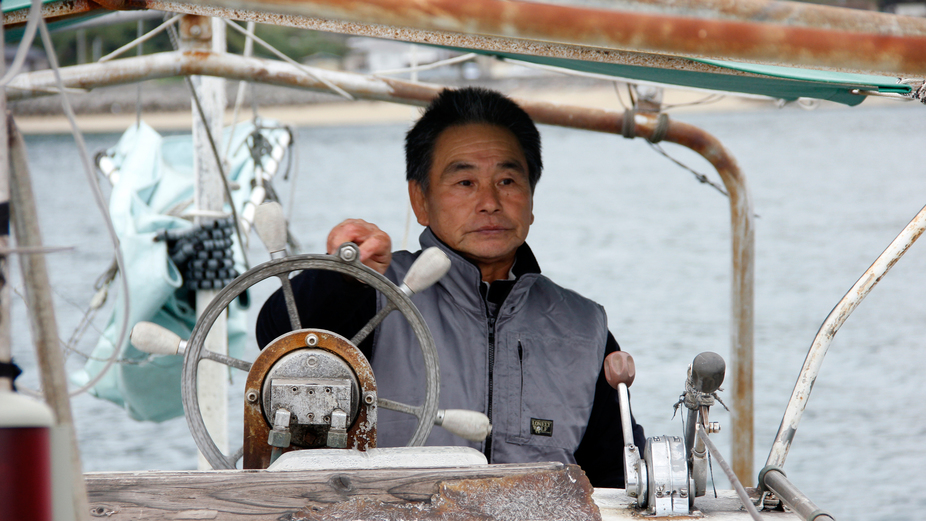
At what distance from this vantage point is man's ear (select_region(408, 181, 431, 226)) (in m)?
1.97

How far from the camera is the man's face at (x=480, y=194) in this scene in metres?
1.85

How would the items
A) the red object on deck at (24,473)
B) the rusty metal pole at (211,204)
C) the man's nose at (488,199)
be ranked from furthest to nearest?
the rusty metal pole at (211,204), the man's nose at (488,199), the red object on deck at (24,473)

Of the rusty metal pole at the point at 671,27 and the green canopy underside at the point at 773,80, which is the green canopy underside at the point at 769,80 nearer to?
the green canopy underside at the point at 773,80

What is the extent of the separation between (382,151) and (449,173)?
31303 mm

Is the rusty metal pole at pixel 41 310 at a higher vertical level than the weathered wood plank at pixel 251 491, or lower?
higher

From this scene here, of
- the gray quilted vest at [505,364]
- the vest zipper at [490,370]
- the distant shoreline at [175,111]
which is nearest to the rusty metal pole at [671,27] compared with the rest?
the gray quilted vest at [505,364]

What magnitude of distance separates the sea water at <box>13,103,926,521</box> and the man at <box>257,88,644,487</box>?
73cm

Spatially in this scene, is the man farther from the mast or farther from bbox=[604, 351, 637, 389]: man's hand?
the mast

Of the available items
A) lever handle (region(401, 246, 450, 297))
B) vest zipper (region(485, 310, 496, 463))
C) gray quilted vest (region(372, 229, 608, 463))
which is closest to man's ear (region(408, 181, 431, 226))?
gray quilted vest (region(372, 229, 608, 463))

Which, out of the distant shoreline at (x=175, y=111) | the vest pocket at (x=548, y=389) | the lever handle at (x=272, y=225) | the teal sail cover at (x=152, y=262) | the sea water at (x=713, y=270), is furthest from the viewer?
the distant shoreline at (x=175, y=111)

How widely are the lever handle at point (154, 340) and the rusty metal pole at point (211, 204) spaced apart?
1.60m

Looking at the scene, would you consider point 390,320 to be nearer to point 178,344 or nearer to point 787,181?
point 178,344

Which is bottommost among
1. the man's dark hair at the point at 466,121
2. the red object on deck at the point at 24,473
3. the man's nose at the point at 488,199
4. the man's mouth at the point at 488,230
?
the red object on deck at the point at 24,473

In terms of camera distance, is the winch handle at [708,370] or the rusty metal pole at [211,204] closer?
the winch handle at [708,370]
